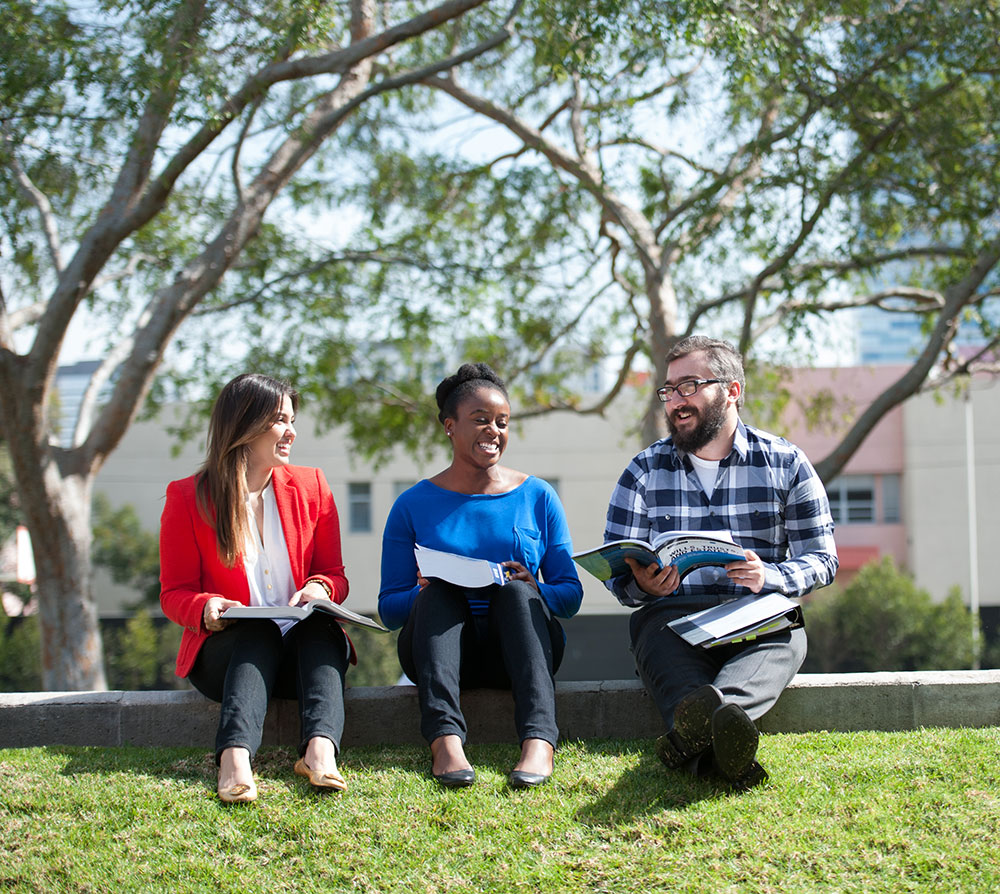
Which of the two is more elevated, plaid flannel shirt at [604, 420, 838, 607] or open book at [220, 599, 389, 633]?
plaid flannel shirt at [604, 420, 838, 607]

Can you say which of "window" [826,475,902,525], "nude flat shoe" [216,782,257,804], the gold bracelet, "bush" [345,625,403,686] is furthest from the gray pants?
"window" [826,475,902,525]

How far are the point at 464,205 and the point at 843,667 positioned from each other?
53.3 feet

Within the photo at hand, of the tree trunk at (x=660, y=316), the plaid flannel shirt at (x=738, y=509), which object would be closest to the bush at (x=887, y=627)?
the tree trunk at (x=660, y=316)

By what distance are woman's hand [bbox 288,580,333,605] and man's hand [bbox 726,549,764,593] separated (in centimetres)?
145

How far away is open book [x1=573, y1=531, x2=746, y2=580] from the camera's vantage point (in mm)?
3412

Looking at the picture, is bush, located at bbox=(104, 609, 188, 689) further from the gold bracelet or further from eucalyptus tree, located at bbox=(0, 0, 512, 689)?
the gold bracelet

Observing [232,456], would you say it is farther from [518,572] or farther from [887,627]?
[887,627]

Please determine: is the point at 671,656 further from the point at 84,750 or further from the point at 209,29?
the point at 209,29

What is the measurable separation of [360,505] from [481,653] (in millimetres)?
24461

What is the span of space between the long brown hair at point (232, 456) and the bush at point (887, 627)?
2035 cm

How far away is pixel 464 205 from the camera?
11.9 meters

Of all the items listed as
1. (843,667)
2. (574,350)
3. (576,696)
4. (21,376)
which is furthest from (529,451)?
(576,696)

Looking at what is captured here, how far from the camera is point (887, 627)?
2319 centimetres

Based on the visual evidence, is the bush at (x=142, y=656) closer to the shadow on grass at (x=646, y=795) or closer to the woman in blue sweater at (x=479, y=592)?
the woman in blue sweater at (x=479, y=592)
